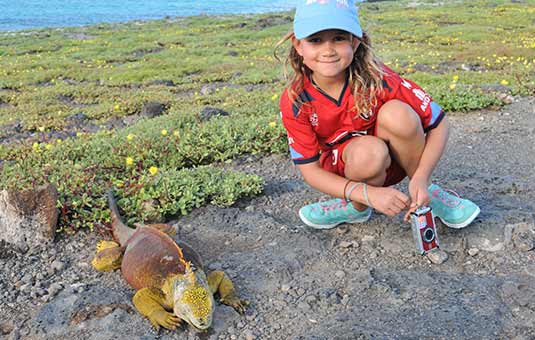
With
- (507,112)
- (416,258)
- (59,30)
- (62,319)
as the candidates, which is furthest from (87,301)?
(59,30)

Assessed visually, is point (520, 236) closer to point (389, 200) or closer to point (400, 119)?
point (389, 200)

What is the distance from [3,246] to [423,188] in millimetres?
3074

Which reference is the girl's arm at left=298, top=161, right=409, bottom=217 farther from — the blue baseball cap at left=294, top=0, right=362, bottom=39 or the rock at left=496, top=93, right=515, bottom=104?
the rock at left=496, top=93, right=515, bottom=104

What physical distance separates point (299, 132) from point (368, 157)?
1.68ft

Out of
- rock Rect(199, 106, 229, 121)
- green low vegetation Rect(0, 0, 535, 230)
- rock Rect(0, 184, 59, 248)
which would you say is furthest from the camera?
rock Rect(199, 106, 229, 121)

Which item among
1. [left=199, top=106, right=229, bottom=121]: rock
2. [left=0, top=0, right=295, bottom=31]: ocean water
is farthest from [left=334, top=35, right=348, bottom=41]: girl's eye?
[left=0, top=0, right=295, bottom=31]: ocean water

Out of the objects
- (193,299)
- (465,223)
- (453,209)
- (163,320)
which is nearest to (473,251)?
(465,223)

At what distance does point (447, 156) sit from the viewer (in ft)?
19.5

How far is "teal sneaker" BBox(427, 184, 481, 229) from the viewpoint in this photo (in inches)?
155

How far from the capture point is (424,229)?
11.9ft

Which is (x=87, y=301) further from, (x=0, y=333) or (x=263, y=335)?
(x=263, y=335)

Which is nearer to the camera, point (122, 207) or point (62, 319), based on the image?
point (62, 319)

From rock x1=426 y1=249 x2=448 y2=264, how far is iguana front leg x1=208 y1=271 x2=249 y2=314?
51.5 inches

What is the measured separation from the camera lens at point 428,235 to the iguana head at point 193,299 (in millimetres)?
1440
